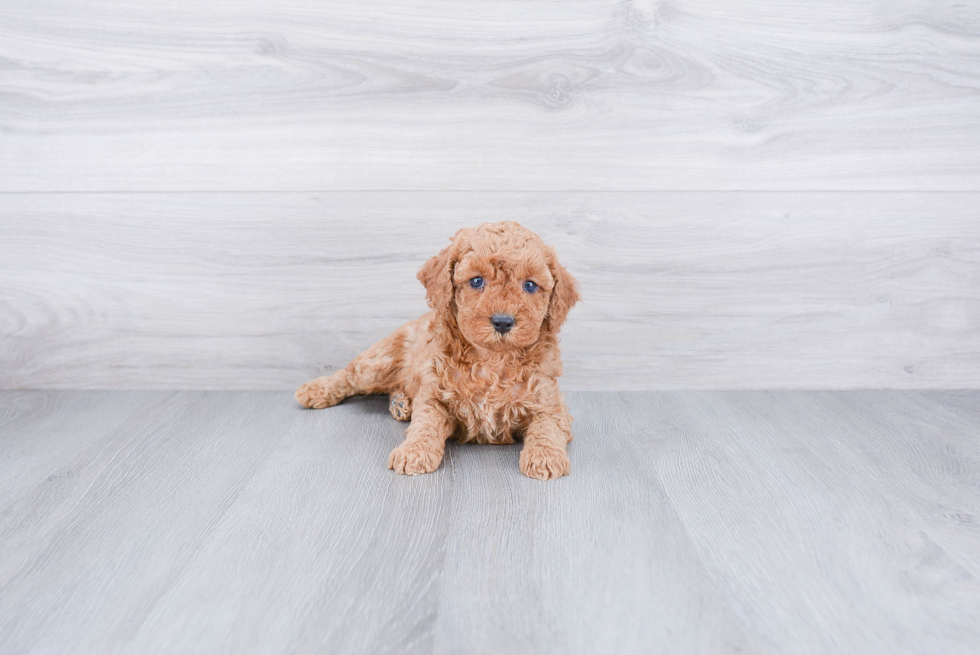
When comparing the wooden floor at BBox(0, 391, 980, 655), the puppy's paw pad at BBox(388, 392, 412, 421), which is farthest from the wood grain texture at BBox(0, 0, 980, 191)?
the wooden floor at BBox(0, 391, 980, 655)

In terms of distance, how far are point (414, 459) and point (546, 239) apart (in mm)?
860

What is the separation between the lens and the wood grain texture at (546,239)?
6.88ft

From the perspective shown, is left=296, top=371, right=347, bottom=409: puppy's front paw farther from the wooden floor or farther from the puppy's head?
the puppy's head

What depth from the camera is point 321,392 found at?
2000 millimetres

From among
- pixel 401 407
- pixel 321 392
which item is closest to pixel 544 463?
pixel 401 407

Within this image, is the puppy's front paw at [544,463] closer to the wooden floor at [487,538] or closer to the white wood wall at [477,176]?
the wooden floor at [487,538]

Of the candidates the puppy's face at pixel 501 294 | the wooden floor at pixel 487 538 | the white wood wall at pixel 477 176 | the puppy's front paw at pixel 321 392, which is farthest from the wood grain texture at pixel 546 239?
the puppy's face at pixel 501 294

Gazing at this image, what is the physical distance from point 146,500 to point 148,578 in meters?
0.32

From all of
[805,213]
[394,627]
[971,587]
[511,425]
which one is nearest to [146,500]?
[394,627]

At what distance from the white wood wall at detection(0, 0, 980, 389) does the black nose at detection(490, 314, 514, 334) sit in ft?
2.16

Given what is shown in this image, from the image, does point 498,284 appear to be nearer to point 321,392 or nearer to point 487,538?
point 487,538

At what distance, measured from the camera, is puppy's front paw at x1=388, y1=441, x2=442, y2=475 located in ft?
5.04

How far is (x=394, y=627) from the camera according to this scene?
40.3 inches

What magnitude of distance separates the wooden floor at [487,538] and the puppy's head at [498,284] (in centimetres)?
33
